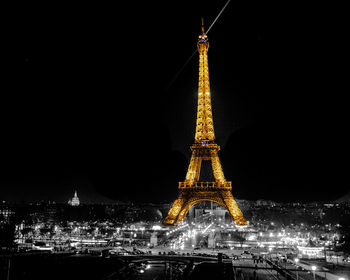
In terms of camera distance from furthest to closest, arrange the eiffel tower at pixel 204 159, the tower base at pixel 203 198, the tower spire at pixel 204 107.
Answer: the tower spire at pixel 204 107 < the eiffel tower at pixel 204 159 < the tower base at pixel 203 198

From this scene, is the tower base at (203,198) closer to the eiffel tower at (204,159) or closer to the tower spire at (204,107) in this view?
the eiffel tower at (204,159)

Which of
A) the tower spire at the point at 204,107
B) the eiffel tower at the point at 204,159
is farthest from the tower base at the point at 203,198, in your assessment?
the tower spire at the point at 204,107

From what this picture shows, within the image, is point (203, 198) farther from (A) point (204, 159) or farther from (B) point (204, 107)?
(B) point (204, 107)

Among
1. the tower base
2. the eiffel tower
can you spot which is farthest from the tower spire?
the tower base

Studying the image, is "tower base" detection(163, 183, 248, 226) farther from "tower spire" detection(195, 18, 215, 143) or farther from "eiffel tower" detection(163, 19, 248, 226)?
"tower spire" detection(195, 18, 215, 143)

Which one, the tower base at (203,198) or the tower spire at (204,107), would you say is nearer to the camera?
the tower base at (203,198)

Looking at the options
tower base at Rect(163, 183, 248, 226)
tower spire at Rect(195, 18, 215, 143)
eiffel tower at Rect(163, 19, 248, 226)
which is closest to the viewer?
tower base at Rect(163, 183, 248, 226)

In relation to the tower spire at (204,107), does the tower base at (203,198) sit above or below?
below

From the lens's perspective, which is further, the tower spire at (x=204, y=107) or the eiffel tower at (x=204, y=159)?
the tower spire at (x=204, y=107)

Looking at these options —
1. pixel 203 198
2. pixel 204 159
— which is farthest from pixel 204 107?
pixel 203 198

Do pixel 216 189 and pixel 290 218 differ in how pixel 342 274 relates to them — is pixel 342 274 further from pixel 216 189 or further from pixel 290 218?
pixel 290 218

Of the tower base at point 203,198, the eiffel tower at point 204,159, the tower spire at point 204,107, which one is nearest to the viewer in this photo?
the tower base at point 203,198
